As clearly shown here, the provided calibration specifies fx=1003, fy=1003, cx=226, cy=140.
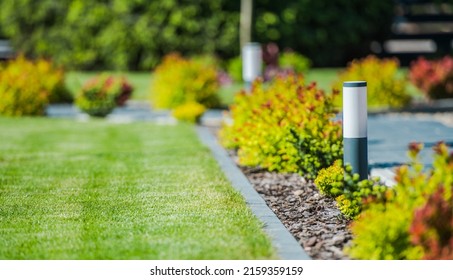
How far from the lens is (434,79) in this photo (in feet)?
73.1

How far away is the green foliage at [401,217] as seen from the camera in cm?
614

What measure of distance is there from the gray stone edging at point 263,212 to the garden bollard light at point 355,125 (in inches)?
31.8

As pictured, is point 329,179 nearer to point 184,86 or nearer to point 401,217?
point 401,217

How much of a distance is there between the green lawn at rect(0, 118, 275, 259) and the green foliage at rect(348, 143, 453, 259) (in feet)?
2.08

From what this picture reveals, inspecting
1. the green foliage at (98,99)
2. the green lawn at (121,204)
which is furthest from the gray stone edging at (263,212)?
the green foliage at (98,99)

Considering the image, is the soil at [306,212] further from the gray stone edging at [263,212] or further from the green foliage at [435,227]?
the green foliage at [435,227]

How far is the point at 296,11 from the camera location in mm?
33438

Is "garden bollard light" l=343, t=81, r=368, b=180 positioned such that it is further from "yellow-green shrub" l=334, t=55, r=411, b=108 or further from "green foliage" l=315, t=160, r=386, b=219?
"yellow-green shrub" l=334, t=55, r=411, b=108

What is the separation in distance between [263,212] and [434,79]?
1509 centimetres

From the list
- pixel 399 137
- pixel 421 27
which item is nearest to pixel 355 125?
pixel 399 137

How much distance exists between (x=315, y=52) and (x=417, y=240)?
95.7 feet

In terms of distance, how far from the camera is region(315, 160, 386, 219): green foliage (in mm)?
6972

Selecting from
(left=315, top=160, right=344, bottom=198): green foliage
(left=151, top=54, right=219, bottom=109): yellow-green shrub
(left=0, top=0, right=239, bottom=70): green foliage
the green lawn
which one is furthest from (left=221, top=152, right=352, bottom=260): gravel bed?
(left=0, top=0, right=239, bottom=70): green foliage

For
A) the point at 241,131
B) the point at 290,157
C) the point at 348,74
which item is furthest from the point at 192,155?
the point at 348,74
